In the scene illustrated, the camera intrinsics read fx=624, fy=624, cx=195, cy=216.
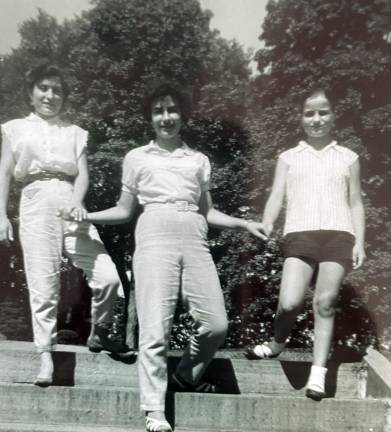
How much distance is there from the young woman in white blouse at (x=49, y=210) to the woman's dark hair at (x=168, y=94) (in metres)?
0.49

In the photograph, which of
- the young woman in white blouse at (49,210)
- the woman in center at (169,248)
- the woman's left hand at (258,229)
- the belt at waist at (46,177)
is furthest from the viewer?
the belt at waist at (46,177)

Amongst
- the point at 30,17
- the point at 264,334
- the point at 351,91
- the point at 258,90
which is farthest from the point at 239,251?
the point at 30,17

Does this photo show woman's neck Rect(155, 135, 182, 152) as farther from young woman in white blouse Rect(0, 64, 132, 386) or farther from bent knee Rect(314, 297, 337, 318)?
bent knee Rect(314, 297, 337, 318)

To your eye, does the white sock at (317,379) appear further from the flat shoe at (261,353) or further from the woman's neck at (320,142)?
the woman's neck at (320,142)

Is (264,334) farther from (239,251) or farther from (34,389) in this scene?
(34,389)

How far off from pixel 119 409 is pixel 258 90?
13300mm

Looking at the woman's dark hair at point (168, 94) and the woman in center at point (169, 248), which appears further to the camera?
the woman's dark hair at point (168, 94)

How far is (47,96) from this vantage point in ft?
12.5

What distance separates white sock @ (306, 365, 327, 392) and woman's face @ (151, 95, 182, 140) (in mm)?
1544

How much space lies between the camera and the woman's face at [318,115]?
12.3 ft

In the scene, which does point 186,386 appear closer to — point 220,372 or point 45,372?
point 220,372

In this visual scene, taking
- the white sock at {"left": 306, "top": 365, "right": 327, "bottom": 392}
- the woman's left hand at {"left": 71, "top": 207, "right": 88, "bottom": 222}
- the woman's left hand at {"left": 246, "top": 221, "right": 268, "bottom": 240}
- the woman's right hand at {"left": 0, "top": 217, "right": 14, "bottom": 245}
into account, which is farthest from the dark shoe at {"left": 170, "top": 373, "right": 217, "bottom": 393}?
the woman's right hand at {"left": 0, "top": 217, "right": 14, "bottom": 245}

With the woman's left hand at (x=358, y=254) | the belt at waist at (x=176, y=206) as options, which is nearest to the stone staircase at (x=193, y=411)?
the woman's left hand at (x=358, y=254)

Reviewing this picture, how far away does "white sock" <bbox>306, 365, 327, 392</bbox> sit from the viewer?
3301 mm
